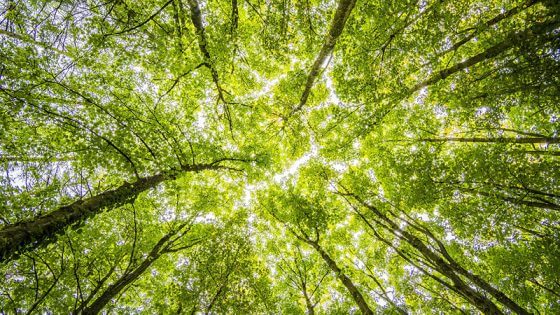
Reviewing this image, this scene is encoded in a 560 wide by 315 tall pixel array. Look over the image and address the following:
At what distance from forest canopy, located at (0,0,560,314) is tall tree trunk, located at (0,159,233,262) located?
0.04 m

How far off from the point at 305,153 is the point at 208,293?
760 centimetres

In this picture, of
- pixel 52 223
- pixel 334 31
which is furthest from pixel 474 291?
pixel 52 223

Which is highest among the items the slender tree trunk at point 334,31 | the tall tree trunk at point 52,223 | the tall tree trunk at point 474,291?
the slender tree trunk at point 334,31

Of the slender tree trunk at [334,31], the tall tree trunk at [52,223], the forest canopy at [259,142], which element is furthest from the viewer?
the slender tree trunk at [334,31]

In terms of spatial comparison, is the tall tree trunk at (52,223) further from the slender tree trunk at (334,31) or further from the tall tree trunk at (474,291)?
the tall tree trunk at (474,291)

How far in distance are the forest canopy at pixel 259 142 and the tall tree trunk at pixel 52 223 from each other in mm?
36

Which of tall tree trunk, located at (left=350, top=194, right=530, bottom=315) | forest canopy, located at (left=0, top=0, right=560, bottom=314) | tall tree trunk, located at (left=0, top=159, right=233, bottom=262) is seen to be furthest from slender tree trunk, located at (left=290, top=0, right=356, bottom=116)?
tall tree trunk, located at (left=350, top=194, right=530, bottom=315)

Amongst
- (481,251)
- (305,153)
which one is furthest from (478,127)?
(305,153)

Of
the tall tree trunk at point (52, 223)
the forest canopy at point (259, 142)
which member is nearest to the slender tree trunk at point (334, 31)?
the forest canopy at point (259, 142)

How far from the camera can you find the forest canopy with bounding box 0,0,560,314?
5289 millimetres

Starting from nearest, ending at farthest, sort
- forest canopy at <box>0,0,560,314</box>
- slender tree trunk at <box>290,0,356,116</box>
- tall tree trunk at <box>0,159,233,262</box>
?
tall tree trunk at <box>0,159,233,262</box> < forest canopy at <box>0,0,560,314</box> < slender tree trunk at <box>290,0,356,116</box>

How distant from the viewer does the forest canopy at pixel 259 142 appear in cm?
529

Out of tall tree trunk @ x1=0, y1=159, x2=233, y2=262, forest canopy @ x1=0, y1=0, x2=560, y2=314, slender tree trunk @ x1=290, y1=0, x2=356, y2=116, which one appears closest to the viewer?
tall tree trunk @ x1=0, y1=159, x2=233, y2=262

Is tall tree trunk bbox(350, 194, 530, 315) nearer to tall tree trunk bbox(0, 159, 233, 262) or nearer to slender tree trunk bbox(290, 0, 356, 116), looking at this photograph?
slender tree trunk bbox(290, 0, 356, 116)
